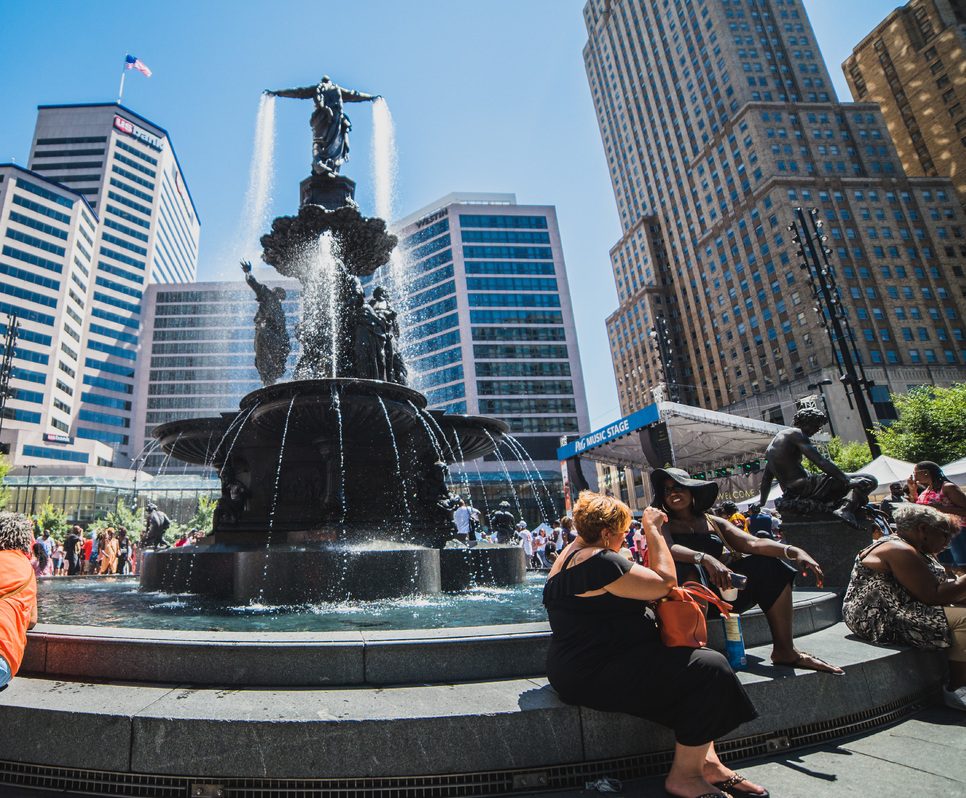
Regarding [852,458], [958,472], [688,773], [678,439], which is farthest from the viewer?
[852,458]

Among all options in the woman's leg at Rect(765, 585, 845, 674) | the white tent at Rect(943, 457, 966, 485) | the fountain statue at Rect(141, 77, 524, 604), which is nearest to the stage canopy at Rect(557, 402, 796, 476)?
the white tent at Rect(943, 457, 966, 485)

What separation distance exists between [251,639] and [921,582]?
4295 mm

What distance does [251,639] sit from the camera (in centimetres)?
301

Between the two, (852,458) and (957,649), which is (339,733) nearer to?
(957,649)

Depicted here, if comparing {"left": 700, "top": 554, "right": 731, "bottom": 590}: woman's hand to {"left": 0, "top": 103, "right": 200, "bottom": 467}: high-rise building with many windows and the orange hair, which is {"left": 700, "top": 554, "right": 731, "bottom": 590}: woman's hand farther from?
{"left": 0, "top": 103, "right": 200, "bottom": 467}: high-rise building with many windows

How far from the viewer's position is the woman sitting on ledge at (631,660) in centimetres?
225

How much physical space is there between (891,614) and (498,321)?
3054 inches

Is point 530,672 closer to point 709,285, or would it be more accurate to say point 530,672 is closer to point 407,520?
point 407,520

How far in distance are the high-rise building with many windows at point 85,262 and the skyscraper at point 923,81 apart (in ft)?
420

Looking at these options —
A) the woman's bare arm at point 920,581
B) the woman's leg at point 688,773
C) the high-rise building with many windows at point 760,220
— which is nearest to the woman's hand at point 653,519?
the woman's leg at point 688,773

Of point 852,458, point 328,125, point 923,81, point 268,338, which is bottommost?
point 852,458

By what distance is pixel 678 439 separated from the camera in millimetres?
32156

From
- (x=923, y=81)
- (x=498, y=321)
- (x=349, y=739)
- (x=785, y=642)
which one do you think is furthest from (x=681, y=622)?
(x=923, y=81)

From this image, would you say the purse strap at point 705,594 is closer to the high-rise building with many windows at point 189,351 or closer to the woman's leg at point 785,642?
the woman's leg at point 785,642
